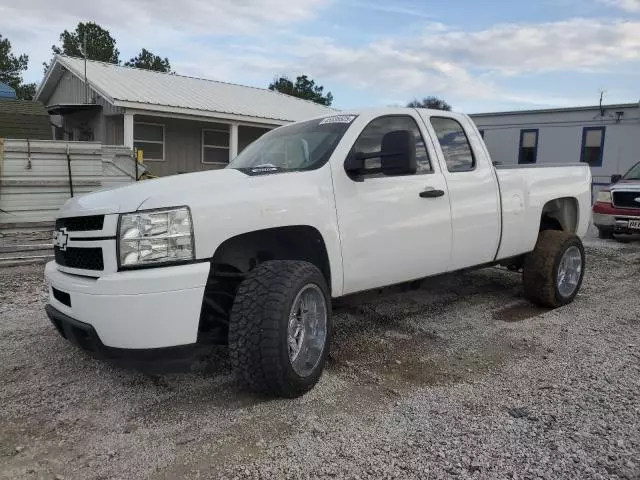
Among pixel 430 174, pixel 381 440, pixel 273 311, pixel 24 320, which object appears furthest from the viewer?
pixel 24 320

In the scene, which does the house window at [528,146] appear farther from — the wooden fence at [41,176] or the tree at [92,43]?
the tree at [92,43]

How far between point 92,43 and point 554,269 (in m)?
44.1

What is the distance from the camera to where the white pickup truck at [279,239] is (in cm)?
304

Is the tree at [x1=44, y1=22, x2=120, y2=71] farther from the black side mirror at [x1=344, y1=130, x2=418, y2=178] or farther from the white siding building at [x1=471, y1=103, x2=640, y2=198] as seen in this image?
the black side mirror at [x1=344, y1=130, x2=418, y2=178]

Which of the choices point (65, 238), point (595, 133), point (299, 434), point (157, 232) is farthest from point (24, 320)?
point (595, 133)

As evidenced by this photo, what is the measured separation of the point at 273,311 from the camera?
322 cm

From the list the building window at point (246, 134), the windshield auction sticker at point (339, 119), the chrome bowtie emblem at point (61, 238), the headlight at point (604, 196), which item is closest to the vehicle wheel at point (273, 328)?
the chrome bowtie emblem at point (61, 238)

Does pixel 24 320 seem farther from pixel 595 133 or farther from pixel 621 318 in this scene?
pixel 595 133

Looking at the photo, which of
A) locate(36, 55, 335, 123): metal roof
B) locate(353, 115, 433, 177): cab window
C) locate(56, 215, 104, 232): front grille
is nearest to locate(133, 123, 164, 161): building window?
locate(36, 55, 335, 123): metal roof

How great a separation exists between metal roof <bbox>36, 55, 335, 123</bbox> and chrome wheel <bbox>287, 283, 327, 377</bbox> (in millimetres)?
13265

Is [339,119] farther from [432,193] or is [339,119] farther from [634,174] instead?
[634,174]

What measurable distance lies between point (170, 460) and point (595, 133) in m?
20.4

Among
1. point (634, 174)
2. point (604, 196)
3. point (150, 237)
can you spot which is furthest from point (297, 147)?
point (634, 174)

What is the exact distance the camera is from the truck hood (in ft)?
10.2
